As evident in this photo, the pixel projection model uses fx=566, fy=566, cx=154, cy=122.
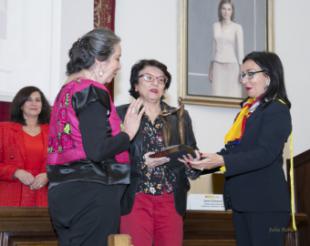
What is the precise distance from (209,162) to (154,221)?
1.63 feet

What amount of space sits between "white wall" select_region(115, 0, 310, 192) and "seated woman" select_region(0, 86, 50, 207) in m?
0.98

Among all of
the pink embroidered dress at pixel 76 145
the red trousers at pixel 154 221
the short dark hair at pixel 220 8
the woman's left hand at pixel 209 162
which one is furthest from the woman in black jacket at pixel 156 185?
the short dark hair at pixel 220 8

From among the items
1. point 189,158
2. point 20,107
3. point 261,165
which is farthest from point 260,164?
point 20,107

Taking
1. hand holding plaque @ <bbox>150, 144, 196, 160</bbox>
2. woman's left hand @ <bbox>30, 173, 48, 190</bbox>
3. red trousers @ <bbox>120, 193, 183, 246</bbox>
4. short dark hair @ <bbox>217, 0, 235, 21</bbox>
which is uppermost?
short dark hair @ <bbox>217, 0, 235, 21</bbox>

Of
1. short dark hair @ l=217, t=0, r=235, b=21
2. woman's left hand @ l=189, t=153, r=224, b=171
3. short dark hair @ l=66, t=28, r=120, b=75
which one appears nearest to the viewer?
short dark hair @ l=66, t=28, r=120, b=75

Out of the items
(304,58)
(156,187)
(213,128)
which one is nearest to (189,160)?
(156,187)

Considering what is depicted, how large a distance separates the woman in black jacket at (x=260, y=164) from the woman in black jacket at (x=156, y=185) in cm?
28

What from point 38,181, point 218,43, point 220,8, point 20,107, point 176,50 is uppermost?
point 220,8

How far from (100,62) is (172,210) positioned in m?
1.07

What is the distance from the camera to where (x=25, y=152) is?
4293 millimetres

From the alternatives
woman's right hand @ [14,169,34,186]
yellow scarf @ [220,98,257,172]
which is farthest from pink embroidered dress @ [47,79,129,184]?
woman's right hand @ [14,169,34,186]

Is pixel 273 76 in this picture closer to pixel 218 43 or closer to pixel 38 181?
pixel 38 181

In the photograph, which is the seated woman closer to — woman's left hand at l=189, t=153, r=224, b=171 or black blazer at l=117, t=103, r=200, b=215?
black blazer at l=117, t=103, r=200, b=215

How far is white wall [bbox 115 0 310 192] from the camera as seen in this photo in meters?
5.36
